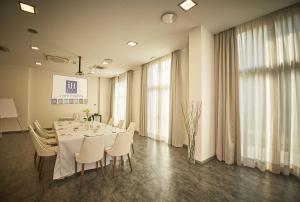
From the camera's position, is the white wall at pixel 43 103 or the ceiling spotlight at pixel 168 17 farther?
the white wall at pixel 43 103

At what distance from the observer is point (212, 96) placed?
359 cm

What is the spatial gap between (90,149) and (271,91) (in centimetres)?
374

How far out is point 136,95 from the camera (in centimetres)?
727

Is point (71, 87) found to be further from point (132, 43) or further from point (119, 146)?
point (119, 146)

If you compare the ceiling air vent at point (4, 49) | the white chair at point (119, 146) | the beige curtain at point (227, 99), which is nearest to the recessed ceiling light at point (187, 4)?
the beige curtain at point (227, 99)

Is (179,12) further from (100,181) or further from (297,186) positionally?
(297,186)

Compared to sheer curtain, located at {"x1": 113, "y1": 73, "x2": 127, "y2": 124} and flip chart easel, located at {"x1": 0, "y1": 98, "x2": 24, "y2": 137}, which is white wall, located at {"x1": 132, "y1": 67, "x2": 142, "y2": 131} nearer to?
sheer curtain, located at {"x1": 113, "y1": 73, "x2": 127, "y2": 124}

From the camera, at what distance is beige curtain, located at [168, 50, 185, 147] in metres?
4.64

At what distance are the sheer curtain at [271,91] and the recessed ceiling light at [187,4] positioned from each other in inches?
62.0

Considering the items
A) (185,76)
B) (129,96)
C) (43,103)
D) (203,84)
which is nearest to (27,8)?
(203,84)

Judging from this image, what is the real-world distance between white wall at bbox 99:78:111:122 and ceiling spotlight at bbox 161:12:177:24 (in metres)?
7.64

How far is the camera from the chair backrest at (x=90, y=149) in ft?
7.63

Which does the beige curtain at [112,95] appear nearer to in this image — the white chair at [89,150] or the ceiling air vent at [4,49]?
the ceiling air vent at [4,49]

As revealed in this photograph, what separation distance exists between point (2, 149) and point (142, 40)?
539cm
